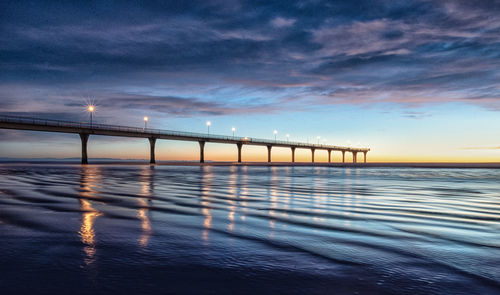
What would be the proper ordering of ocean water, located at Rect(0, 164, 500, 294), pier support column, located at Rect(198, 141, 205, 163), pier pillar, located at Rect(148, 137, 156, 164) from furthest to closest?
pier support column, located at Rect(198, 141, 205, 163), pier pillar, located at Rect(148, 137, 156, 164), ocean water, located at Rect(0, 164, 500, 294)

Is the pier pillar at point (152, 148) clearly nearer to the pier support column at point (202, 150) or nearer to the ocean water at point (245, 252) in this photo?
the pier support column at point (202, 150)

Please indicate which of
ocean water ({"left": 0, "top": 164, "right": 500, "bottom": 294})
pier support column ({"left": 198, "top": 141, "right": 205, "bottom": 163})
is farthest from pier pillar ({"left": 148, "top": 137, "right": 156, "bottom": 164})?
ocean water ({"left": 0, "top": 164, "right": 500, "bottom": 294})

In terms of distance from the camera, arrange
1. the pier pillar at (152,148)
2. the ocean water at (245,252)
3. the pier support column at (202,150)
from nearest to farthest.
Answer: the ocean water at (245,252)
the pier pillar at (152,148)
the pier support column at (202,150)

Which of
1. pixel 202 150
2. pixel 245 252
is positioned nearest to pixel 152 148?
pixel 202 150

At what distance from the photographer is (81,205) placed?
822 cm

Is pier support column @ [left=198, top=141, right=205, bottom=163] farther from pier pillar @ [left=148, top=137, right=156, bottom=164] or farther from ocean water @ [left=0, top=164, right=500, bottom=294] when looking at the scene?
ocean water @ [left=0, top=164, right=500, bottom=294]

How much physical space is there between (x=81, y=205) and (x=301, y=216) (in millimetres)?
5407

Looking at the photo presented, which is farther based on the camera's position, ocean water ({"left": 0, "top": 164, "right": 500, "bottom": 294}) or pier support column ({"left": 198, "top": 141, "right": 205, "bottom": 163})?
pier support column ({"left": 198, "top": 141, "right": 205, "bottom": 163})

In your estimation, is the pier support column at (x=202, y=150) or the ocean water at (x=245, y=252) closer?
the ocean water at (x=245, y=252)

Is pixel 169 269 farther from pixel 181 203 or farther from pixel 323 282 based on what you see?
pixel 181 203

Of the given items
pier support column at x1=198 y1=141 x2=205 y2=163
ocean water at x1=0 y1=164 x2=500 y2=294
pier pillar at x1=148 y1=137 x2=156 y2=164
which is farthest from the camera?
pier support column at x1=198 y1=141 x2=205 y2=163

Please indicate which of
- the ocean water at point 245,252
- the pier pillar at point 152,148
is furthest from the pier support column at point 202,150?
the ocean water at point 245,252

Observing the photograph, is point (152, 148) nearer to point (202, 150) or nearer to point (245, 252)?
point (202, 150)

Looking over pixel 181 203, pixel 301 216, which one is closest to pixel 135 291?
pixel 301 216
